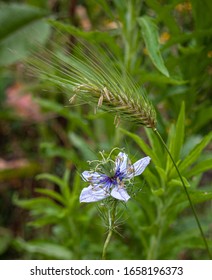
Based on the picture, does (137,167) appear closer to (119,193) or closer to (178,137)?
(119,193)

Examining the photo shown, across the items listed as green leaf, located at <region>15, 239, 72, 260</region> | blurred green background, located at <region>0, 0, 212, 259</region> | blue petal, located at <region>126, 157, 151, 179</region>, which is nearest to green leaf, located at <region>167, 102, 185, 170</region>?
blurred green background, located at <region>0, 0, 212, 259</region>

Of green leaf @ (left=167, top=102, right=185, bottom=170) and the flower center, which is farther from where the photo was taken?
green leaf @ (left=167, top=102, right=185, bottom=170)

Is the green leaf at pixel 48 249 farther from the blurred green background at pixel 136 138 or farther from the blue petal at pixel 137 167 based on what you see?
the blue petal at pixel 137 167

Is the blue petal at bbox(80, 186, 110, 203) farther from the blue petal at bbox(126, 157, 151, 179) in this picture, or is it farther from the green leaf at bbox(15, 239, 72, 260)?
the green leaf at bbox(15, 239, 72, 260)

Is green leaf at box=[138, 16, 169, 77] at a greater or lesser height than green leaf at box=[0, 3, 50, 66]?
lesser
